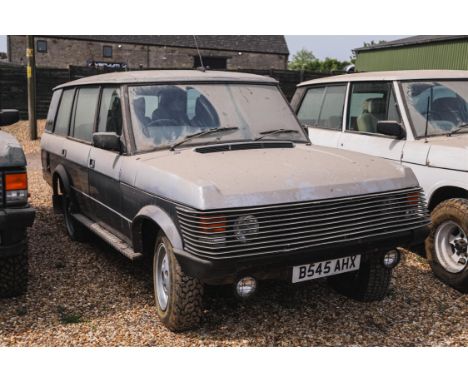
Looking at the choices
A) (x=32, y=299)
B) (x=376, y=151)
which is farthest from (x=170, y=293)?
(x=376, y=151)

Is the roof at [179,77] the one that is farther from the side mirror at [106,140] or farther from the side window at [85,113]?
the side mirror at [106,140]

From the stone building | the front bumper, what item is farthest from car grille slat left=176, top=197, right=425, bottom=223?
the stone building

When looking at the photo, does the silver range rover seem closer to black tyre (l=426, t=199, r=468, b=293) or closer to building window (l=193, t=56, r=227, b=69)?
black tyre (l=426, t=199, r=468, b=293)

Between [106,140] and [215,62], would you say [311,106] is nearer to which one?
[106,140]

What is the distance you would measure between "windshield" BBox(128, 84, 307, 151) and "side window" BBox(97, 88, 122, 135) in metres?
0.20

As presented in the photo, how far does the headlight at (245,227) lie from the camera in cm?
324

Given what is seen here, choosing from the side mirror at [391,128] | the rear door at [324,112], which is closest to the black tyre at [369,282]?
the side mirror at [391,128]

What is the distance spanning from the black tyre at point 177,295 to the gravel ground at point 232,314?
126 mm

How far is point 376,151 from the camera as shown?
19.2ft

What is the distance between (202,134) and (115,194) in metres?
0.97

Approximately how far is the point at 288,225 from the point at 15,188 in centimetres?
226

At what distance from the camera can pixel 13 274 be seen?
171 inches

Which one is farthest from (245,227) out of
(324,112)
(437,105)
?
(324,112)

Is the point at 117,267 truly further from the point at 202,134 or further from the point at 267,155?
the point at 267,155
